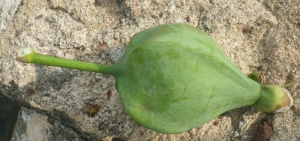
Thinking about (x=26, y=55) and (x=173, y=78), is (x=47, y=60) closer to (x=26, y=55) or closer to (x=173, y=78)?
(x=26, y=55)

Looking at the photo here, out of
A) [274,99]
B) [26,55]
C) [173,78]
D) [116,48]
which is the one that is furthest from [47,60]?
[274,99]

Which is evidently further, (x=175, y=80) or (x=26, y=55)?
(x=175, y=80)

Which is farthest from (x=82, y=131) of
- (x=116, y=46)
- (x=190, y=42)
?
(x=190, y=42)

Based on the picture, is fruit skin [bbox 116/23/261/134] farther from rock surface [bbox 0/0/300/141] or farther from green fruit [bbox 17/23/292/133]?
rock surface [bbox 0/0/300/141]

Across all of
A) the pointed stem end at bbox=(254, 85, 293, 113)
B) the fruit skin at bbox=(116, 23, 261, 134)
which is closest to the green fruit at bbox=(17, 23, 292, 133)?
the fruit skin at bbox=(116, 23, 261, 134)

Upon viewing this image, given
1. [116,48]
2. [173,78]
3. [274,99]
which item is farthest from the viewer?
[116,48]

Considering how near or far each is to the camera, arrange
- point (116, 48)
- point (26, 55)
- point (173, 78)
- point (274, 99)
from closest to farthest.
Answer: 1. point (26, 55)
2. point (173, 78)
3. point (274, 99)
4. point (116, 48)

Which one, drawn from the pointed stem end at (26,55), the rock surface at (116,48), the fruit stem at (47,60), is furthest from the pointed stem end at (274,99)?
the pointed stem end at (26,55)
